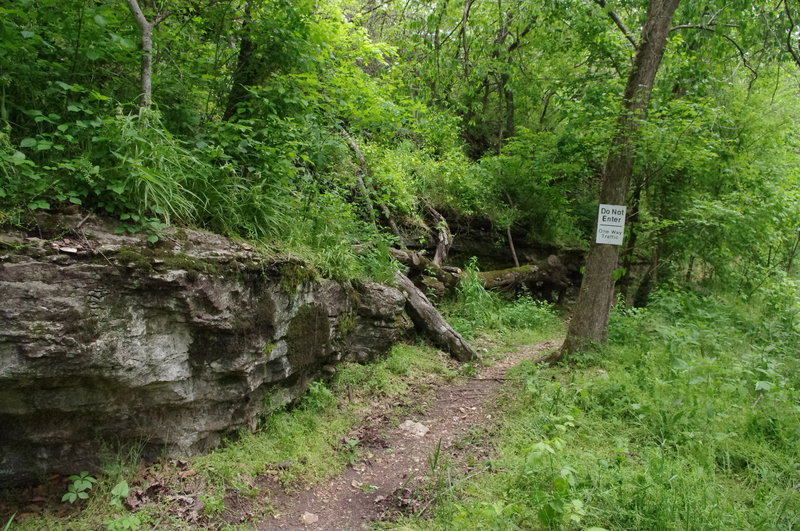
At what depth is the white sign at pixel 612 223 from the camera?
658 cm

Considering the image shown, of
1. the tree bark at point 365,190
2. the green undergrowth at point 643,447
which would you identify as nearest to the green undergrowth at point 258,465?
the green undergrowth at point 643,447

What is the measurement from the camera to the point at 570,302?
13.8m

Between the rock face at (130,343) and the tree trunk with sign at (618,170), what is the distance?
4571 mm

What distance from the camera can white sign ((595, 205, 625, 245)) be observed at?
658 cm

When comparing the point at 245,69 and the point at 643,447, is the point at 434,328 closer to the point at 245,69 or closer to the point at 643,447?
the point at 643,447

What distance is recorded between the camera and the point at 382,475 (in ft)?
14.5

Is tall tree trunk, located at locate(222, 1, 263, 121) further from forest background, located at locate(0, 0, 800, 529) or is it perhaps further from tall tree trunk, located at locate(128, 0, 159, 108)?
tall tree trunk, located at locate(128, 0, 159, 108)

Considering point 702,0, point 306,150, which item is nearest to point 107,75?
point 306,150

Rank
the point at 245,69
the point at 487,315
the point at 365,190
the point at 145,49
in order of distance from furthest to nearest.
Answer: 1. the point at 487,315
2. the point at 365,190
3. the point at 245,69
4. the point at 145,49

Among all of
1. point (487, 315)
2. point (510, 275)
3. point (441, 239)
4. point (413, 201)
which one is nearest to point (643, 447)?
point (487, 315)

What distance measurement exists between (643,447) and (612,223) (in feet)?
11.5

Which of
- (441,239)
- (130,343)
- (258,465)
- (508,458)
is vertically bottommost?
(258,465)

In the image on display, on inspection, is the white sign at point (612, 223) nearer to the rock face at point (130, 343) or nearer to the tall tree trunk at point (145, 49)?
the rock face at point (130, 343)

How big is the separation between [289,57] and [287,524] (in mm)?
5142
